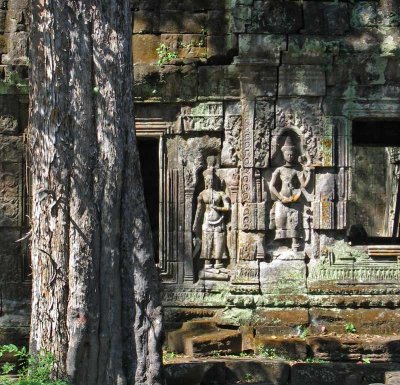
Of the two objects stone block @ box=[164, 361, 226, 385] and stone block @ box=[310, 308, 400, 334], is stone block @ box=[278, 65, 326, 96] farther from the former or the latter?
stone block @ box=[164, 361, 226, 385]

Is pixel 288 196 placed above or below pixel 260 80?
below

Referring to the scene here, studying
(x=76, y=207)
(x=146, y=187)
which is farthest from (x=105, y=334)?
(x=146, y=187)

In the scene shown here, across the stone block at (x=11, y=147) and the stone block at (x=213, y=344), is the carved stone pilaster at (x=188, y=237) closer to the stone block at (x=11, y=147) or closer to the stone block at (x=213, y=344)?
the stone block at (x=213, y=344)

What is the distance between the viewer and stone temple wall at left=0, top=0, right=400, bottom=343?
1051 centimetres

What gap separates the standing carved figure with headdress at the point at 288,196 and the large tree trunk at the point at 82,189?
139 inches

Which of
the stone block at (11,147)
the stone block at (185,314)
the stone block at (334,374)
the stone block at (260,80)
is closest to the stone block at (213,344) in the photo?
the stone block at (185,314)

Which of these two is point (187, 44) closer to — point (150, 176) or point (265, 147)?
point (265, 147)

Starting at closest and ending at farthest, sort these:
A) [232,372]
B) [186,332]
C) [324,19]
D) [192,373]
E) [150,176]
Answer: [192,373]
[232,372]
[186,332]
[324,19]
[150,176]

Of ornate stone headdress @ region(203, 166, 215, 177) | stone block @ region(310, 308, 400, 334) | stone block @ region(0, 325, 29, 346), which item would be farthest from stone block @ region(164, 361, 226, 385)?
ornate stone headdress @ region(203, 166, 215, 177)

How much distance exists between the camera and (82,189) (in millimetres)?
7211

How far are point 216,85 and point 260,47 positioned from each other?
0.70m

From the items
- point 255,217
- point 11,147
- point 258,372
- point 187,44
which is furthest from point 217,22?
point 258,372

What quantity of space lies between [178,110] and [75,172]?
12.3ft

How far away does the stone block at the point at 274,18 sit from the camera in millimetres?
10492
